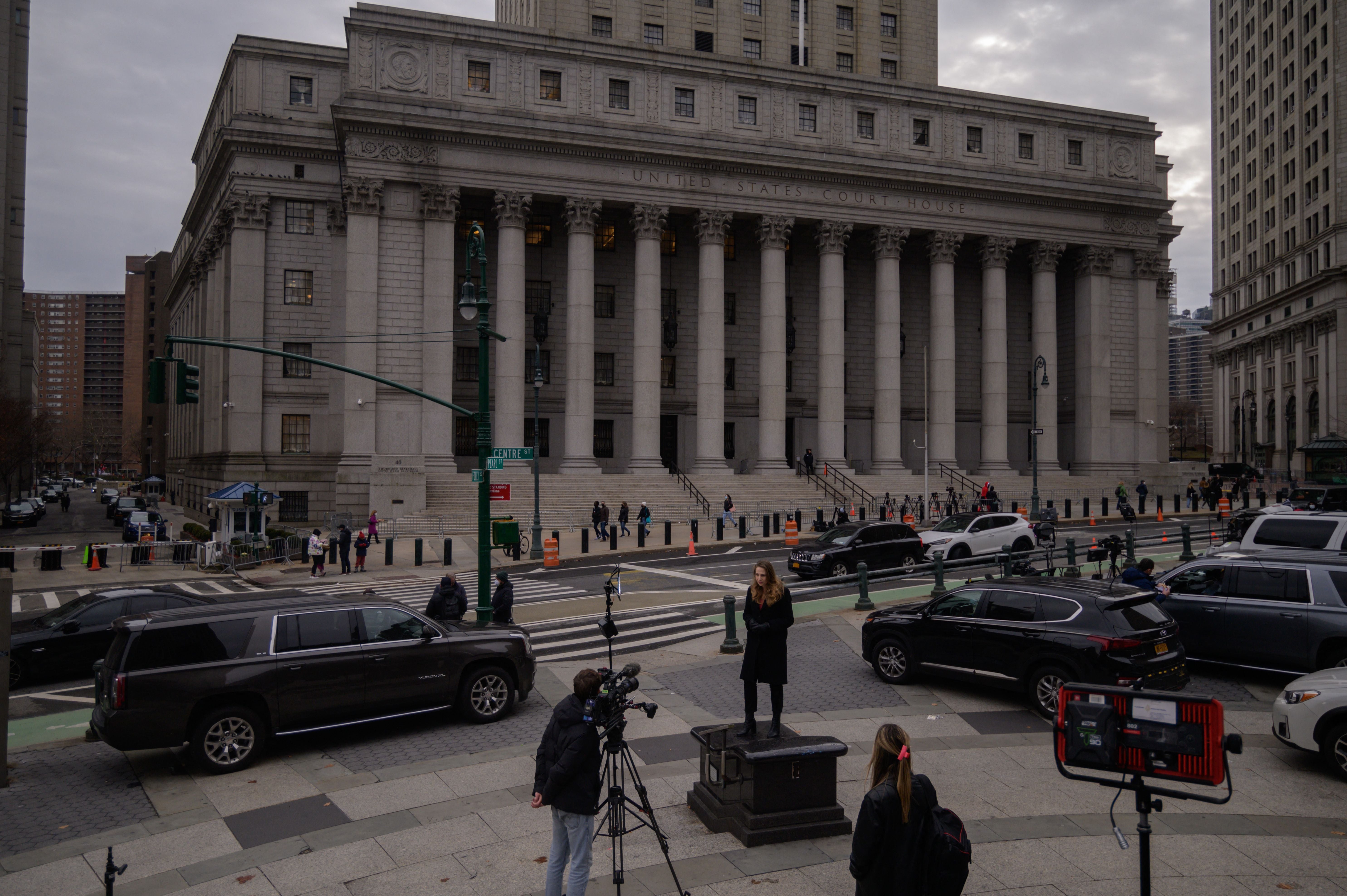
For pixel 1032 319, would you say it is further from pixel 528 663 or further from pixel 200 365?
pixel 200 365

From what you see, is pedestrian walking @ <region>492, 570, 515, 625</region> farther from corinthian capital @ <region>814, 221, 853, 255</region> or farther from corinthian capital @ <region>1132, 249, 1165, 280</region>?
corinthian capital @ <region>1132, 249, 1165, 280</region>

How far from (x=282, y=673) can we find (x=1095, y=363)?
56301 millimetres

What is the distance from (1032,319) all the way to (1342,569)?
49008mm

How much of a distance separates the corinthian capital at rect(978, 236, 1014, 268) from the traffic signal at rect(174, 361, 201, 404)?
4698 centimetres

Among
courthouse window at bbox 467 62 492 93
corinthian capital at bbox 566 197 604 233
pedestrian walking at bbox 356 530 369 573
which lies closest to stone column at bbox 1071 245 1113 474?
corinthian capital at bbox 566 197 604 233

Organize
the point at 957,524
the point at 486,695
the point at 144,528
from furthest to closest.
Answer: the point at 144,528, the point at 957,524, the point at 486,695

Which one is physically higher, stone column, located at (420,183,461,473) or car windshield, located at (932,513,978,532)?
stone column, located at (420,183,461,473)

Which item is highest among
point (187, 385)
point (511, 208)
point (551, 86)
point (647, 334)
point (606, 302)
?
point (551, 86)

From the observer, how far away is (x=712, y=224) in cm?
4903

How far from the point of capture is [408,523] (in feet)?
133

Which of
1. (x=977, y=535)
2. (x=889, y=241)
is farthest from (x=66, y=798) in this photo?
(x=889, y=241)

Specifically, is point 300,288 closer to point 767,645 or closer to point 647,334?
point 647,334

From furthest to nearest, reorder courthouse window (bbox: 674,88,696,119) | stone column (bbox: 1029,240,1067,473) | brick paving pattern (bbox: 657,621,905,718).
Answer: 1. stone column (bbox: 1029,240,1067,473)
2. courthouse window (bbox: 674,88,696,119)
3. brick paving pattern (bbox: 657,621,905,718)

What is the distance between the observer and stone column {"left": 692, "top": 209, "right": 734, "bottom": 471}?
49062 millimetres
